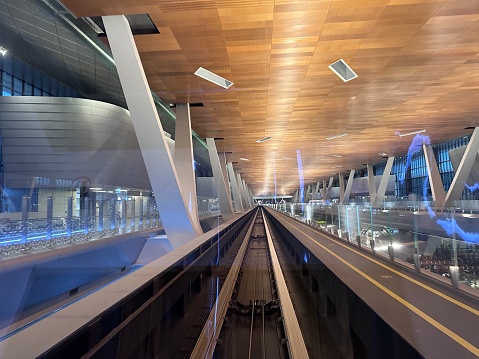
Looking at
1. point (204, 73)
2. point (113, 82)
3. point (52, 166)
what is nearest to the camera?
point (204, 73)

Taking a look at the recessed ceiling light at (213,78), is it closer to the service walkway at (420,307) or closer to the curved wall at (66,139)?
the service walkway at (420,307)

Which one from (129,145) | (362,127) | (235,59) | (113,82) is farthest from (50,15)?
(129,145)

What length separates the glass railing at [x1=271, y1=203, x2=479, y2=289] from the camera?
15.2 feet

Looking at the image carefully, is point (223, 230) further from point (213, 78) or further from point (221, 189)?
point (221, 189)

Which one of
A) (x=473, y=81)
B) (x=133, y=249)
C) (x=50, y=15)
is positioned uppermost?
(x=50, y=15)

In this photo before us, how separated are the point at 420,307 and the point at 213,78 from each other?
28.7 feet

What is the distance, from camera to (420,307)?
4078mm

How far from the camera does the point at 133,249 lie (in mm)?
13961

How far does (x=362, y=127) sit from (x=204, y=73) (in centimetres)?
1130

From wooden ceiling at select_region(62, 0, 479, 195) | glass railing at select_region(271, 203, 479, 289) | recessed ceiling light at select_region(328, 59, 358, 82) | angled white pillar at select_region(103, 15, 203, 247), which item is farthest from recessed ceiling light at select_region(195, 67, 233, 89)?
glass railing at select_region(271, 203, 479, 289)

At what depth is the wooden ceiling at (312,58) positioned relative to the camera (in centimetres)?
708

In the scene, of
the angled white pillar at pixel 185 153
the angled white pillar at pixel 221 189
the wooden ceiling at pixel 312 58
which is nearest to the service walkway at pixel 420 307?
the wooden ceiling at pixel 312 58

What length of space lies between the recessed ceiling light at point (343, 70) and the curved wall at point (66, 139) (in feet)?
52.8

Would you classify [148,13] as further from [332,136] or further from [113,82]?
[332,136]
